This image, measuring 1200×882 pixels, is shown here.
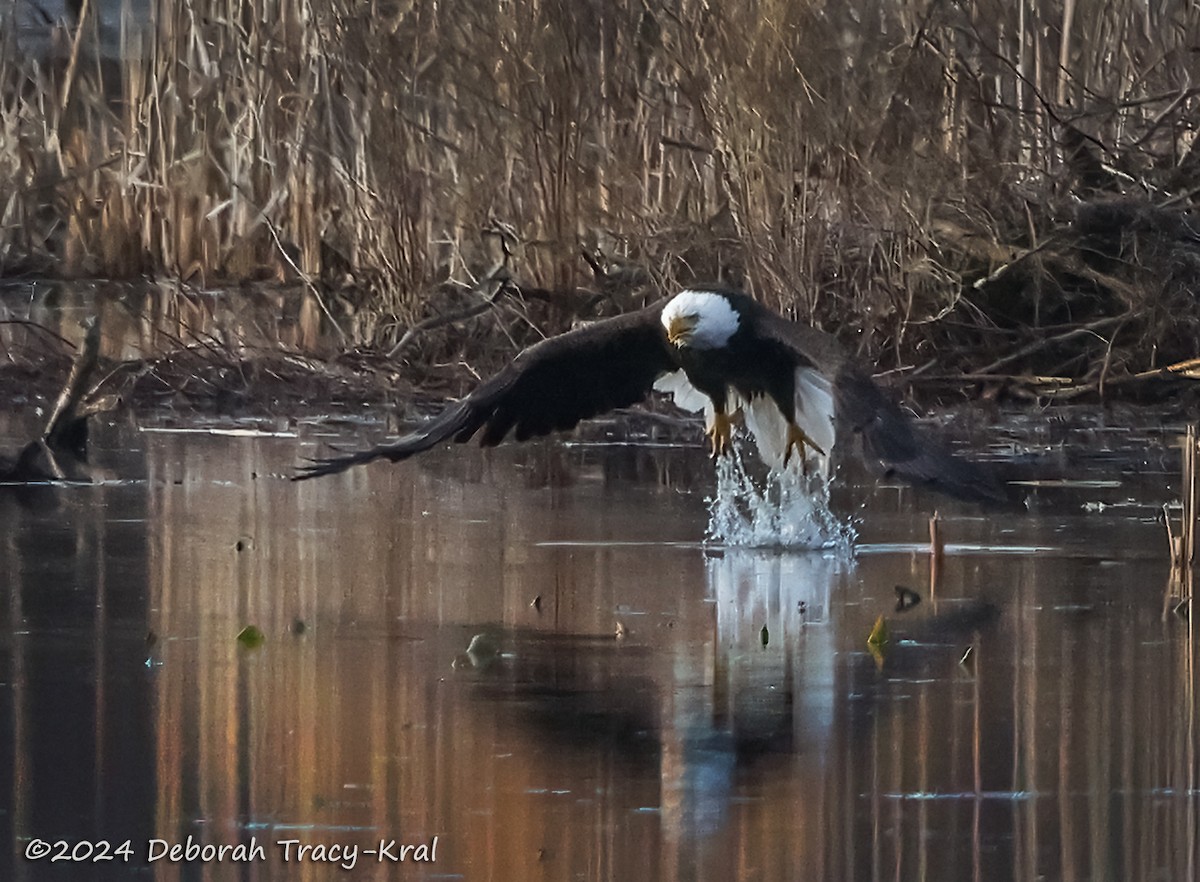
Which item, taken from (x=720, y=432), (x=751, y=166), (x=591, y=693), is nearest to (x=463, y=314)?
(x=751, y=166)

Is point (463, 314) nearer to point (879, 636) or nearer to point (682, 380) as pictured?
point (682, 380)

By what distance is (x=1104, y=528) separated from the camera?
842 cm

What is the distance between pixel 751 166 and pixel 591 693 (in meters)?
5.86

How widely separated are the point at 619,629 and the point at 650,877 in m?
2.38

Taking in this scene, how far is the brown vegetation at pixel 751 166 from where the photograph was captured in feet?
37.0

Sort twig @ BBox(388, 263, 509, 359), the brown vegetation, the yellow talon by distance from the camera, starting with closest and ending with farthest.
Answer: the yellow talon, the brown vegetation, twig @ BBox(388, 263, 509, 359)

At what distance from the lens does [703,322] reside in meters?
8.07

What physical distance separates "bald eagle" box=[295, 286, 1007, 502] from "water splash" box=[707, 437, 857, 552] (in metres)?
0.15

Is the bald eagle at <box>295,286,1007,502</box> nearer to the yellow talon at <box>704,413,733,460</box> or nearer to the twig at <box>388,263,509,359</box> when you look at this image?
the yellow talon at <box>704,413,733,460</box>

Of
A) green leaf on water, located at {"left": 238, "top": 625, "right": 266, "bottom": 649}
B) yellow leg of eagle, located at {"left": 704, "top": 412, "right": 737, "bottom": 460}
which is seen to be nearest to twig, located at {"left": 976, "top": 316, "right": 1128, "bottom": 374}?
yellow leg of eagle, located at {"left": 704, "top": 412, "right": 737, "bottom": 460}

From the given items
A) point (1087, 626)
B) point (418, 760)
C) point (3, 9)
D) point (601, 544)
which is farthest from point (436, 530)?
point (3, 9)

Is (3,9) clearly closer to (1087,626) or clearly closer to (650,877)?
(1087,626)

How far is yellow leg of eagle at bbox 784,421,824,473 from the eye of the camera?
8.36 metres

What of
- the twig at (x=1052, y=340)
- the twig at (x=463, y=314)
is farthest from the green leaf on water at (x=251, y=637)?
the twig at (x=1052, y=340)
